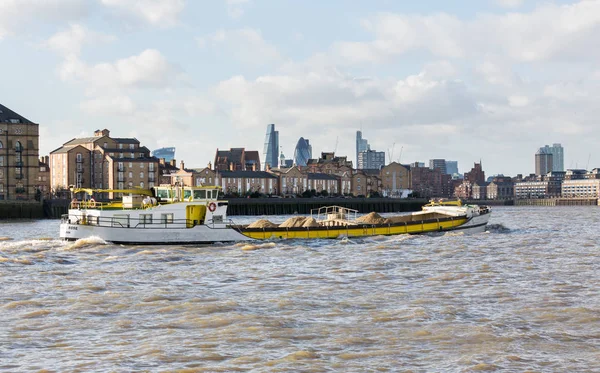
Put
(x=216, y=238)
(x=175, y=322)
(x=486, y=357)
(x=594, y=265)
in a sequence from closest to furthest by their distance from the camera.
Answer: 1. (x=486, y=357)
2. (x=175, y=322)
3. (x=594, y=265)
4. (x=216, y=238)

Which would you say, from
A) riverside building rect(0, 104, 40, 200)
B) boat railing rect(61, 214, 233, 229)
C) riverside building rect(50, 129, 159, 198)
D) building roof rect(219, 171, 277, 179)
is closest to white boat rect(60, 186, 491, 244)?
boat railing rect(61, 214, 233, 229)

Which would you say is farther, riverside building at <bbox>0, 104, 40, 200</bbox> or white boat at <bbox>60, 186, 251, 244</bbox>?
riverside building at <bbox>0, 104, 40, 200</bbox>

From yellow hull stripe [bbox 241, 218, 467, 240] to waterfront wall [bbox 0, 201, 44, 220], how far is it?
237ft

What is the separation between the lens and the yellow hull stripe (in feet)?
185

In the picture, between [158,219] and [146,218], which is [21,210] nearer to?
[146,218]

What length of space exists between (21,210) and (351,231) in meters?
74.5

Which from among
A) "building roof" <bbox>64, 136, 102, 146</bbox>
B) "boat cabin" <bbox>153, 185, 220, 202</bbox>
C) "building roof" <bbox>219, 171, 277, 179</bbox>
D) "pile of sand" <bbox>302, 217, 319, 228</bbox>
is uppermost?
"building roof" <bbox>64, 136, 102, 146</bbox>

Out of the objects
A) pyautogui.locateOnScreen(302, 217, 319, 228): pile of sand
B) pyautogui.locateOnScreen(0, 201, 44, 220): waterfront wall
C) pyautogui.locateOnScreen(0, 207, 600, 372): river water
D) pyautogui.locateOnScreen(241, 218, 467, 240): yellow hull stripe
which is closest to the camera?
pyautogui.locateOnScreen(0, 207, 600, 372): river water

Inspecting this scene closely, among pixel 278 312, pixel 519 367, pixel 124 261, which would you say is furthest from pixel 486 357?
pixel 124 261

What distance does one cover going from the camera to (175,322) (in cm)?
2434

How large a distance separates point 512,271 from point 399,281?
6706 millimetres

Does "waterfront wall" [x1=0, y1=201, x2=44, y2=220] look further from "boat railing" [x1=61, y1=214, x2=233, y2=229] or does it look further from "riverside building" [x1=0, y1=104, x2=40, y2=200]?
"boat railing" [x1=61, y1=214, x2=233, y2=229]

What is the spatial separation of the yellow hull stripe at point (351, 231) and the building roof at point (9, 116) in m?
93.0

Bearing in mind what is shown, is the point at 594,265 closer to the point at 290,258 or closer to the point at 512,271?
the point at 512,271
